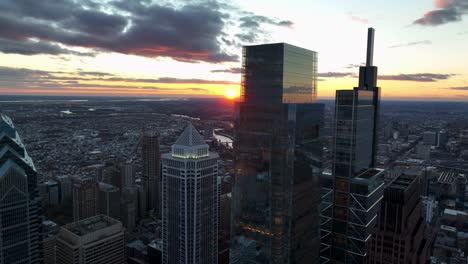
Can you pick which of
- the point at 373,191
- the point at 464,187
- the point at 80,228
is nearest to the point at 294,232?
the point at 373,191

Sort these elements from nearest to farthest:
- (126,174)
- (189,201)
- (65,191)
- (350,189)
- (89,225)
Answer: (350,189) → (189,201) → (89,225) → (65,191) → (126,174)

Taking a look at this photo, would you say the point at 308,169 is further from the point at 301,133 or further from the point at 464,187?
the point at 464,187

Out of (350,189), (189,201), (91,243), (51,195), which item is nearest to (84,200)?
(51,195)

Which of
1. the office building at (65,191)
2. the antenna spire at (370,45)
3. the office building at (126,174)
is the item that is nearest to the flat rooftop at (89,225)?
the office building at (126,174)

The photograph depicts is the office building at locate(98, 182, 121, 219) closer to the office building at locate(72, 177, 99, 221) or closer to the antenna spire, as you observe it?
the office building at locate(72, 177, 99, 221)

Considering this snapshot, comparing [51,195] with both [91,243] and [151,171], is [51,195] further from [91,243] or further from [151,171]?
[91,243]

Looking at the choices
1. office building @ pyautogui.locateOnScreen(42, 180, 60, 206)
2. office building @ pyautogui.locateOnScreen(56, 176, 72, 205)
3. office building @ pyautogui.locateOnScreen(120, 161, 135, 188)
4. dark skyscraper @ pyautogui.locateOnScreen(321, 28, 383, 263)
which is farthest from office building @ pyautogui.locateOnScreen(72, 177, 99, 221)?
dark skyscraper @ pyautogui.locateOnScreen(321, 28, 383, 263)

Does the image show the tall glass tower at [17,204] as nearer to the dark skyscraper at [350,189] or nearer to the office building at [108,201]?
the dark skyscraper at [350,189]
